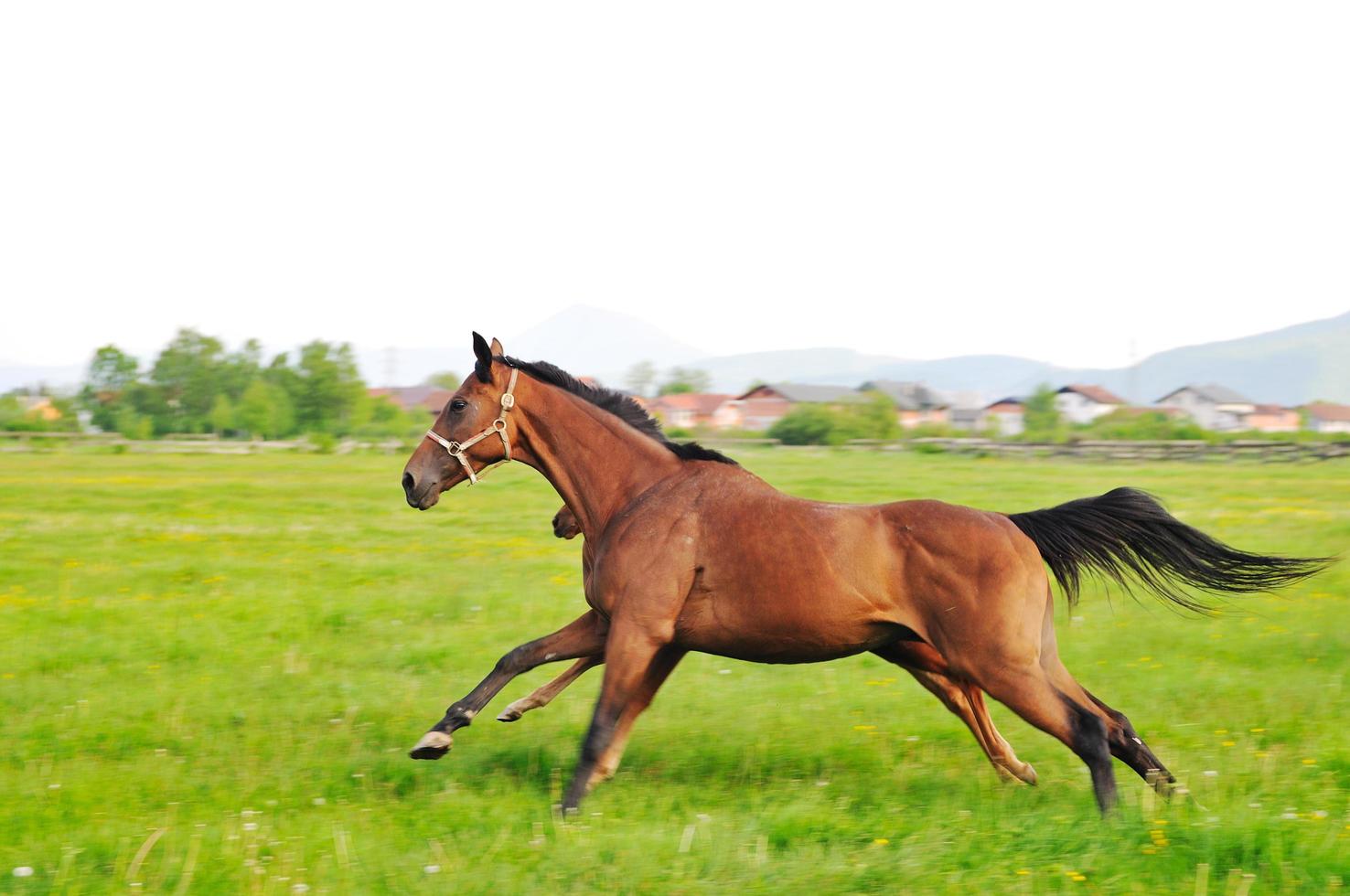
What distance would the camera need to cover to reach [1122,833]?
472 cm

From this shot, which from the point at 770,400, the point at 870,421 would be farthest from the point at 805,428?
the point at 770,400

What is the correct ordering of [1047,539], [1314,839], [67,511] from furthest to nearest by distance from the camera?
[67,511], [1047,539], [1314,839]

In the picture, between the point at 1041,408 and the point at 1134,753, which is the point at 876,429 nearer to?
the point at 1041,408

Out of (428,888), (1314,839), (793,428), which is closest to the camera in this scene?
(428,888)

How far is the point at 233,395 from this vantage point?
297ft

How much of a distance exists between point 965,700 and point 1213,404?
15438 centimetres

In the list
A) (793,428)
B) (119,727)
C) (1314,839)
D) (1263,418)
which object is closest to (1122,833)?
(1314,839)

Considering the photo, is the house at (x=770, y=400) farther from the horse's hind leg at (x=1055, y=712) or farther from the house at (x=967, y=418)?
the horse's hind leg at (x=1055, y=712)

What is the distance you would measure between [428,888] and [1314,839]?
3514 millimetres

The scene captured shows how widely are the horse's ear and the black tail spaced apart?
9.44ft

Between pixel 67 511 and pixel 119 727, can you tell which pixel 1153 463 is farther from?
pixel 119 727

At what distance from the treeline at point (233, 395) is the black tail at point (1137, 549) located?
6459cm

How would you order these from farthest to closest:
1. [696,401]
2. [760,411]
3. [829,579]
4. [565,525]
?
[696,401]
[760,411]
[565,525]
[829,579]

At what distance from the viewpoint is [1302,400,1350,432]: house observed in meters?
146
